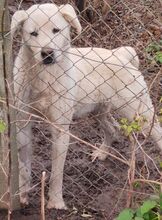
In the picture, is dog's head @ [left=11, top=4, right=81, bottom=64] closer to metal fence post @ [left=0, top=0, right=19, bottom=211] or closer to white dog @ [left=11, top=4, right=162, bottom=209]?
white dog @ [left=11, top=4, right=162, bottom=209]

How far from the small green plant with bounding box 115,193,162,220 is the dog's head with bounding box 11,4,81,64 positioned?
3.66 feet

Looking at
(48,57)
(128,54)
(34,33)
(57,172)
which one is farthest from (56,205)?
(128,54)

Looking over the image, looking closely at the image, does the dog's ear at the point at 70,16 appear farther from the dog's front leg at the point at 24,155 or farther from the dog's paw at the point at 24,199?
the dog's paw at the point at 24,199

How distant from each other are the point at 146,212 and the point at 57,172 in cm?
109

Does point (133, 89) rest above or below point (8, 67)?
below

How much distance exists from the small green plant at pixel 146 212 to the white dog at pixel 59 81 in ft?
2.06

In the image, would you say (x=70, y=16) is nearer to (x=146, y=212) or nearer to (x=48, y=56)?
(x=48, y=56)

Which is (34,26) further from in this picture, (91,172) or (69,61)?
(91,172)

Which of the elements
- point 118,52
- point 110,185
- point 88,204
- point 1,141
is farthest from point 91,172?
point 1,141

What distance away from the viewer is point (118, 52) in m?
4.48

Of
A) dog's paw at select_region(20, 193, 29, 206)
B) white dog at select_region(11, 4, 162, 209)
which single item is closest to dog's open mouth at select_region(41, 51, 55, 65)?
white dog at select_region(11, 4, 162, 209)

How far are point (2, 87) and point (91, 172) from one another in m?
1.41

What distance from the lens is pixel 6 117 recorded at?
3320mm

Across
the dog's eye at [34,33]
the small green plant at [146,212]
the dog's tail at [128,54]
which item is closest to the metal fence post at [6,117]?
the dog's eye at [34,33]
